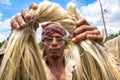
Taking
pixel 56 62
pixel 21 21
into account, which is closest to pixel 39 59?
pixel 21 21

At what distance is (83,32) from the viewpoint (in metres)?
3.67

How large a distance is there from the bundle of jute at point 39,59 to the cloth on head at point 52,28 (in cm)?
39

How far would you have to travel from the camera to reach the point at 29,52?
11.3 ft

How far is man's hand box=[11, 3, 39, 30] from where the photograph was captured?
342 cm

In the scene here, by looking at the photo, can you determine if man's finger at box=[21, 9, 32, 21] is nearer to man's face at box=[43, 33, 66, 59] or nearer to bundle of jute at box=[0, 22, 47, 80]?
bundle of jute at box=[0, 22, 47, 80]

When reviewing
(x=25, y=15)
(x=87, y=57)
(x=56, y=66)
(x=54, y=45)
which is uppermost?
(x=25, y=15)

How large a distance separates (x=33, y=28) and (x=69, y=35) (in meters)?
0.50

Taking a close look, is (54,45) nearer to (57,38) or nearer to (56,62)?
(57,38)

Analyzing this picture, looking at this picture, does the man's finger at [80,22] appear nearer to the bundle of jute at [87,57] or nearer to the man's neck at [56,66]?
the bundle of jute at [87,57]

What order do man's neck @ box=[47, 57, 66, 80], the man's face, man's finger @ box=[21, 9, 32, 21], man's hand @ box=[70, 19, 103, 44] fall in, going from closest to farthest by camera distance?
man's finger @ box=[21, 9, 32, 21], man's hand @ box=[70, 19, 103, 44], the man's face, man's neck @ box=[47, 57, 66, 80]

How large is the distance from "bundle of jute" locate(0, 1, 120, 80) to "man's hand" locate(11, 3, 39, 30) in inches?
1.5

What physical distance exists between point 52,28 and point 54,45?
0.19 meters

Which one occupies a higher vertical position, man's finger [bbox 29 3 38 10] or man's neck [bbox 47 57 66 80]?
man's finger [bbox 29 3 38 10]

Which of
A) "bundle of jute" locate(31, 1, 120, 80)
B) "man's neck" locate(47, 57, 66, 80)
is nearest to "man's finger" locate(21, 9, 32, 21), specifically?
"bundle of jute" locate(31, 1, 120, 80)
